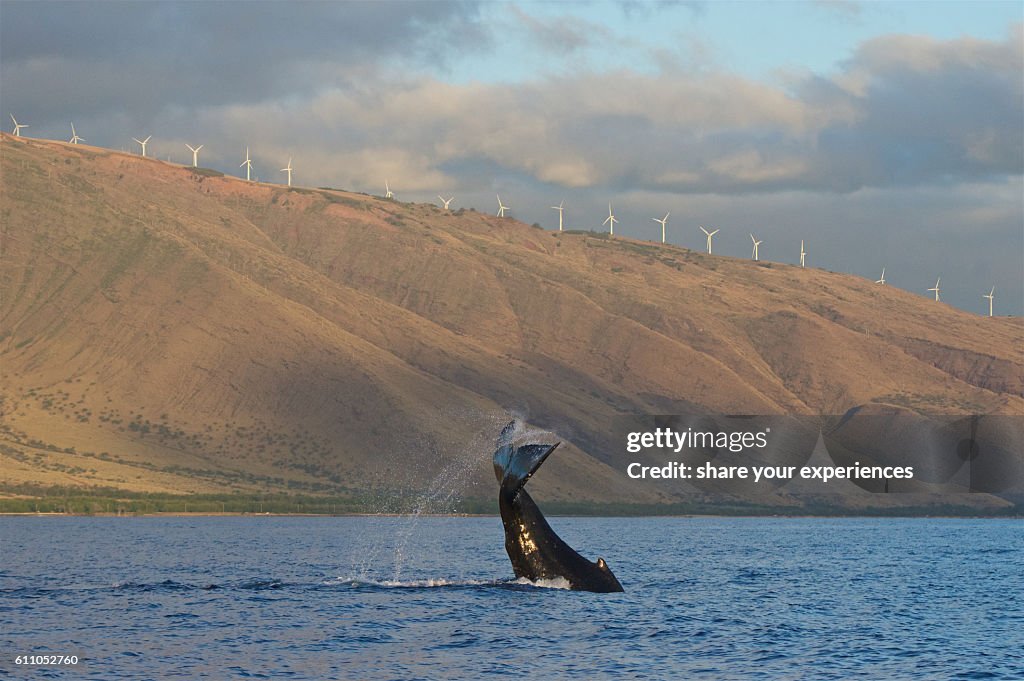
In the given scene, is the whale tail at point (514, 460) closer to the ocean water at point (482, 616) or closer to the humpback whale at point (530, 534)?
the humpback whale at point (530, 534)

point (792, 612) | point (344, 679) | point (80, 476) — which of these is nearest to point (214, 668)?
point (344, 679)

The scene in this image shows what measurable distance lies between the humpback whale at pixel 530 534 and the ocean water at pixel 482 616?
2.89ft

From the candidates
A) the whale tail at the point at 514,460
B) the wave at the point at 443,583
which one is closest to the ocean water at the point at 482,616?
the wave at the point at 443,583

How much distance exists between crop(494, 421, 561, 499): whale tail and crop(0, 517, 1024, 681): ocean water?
209 inches

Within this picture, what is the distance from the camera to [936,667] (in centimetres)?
4359

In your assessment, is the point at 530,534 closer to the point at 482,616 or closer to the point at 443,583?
the point at 482,616

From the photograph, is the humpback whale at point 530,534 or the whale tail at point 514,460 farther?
the humpback whale at point 530,534

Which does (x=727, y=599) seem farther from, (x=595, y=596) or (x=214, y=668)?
(x=214, y=668)

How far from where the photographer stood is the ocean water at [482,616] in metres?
42.7

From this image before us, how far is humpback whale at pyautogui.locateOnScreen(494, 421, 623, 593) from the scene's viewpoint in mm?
51531

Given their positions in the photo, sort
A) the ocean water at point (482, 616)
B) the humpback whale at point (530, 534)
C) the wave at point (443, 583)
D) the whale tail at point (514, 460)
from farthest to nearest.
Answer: the wave at point (443, 583) → the humpback whale at point (530, 534) → the whale tail at point (514, 460) → the ocean water at point (482, 616)

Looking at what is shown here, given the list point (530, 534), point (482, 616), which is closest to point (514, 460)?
point (530, 534)

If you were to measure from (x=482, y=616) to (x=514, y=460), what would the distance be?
671 cm

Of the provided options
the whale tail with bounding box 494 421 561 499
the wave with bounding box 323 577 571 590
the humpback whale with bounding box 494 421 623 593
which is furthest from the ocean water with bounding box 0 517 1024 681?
the whale tail with bounding box 494 421 561 499
